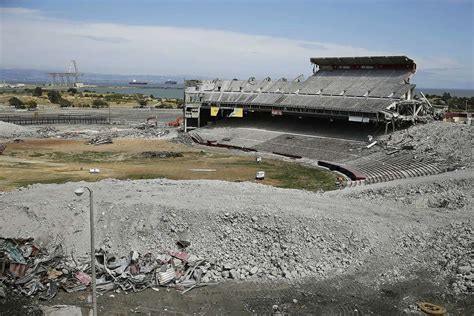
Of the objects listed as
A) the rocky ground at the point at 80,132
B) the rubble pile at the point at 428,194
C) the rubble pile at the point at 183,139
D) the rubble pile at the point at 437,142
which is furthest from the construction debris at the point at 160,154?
the rubble pile at the point at 428,194

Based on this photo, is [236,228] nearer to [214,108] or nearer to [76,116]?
[214,108]

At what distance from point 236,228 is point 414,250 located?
11.3 metres

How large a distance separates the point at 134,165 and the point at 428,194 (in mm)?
34679

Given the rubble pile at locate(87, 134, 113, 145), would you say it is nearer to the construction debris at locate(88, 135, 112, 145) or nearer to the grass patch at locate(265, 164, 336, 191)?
the construction debris at locate(88, 135, 112, 145)

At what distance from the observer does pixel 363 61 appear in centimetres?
8738

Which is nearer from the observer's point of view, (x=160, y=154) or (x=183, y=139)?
(x=160, y=154)

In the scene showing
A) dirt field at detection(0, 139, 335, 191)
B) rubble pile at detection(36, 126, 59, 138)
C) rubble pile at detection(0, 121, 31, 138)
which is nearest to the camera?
dirt field at detection(0, 139, 335, 191)

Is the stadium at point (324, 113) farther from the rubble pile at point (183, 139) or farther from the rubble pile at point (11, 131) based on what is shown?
the rubble pile at point (11, 131)

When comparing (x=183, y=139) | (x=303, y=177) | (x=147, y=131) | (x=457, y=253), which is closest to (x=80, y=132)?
(x=147, y=131)

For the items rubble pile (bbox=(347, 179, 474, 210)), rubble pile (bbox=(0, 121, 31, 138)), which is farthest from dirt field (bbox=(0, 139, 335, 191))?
rubble pile (bbox=(347, 179, 474, 210))

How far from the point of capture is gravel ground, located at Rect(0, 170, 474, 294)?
97.0ft

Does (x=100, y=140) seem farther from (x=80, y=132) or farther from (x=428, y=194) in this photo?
(x=428, y=194)

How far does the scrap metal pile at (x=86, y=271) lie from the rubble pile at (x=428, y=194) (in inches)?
693

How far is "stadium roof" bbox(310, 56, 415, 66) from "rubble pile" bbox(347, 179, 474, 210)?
4336cm
